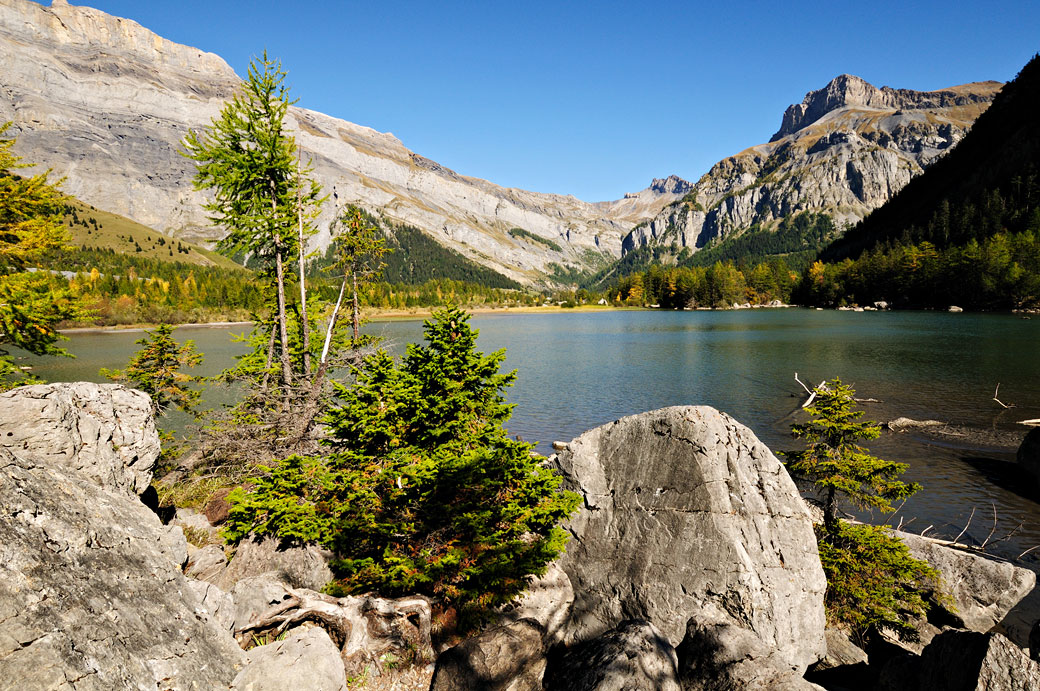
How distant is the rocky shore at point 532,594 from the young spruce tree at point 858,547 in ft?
1.81

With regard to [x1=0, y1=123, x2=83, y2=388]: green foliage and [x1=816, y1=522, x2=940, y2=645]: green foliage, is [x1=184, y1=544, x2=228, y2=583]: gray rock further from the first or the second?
[x1=816, y1=522, x2=940, y2=645]: green foliage

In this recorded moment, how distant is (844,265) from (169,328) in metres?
188

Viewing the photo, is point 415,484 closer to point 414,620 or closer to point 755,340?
point 414,620

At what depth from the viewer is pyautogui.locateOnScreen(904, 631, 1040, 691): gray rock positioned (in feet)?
22.6

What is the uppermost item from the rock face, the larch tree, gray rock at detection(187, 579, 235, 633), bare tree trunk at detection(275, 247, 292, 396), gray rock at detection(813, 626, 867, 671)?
the larch tree

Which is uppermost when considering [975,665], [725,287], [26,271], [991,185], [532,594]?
[991,185]

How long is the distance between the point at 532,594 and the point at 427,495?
10.8 ft

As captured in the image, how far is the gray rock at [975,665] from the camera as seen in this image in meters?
6.88

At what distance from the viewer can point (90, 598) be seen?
5.16 meters

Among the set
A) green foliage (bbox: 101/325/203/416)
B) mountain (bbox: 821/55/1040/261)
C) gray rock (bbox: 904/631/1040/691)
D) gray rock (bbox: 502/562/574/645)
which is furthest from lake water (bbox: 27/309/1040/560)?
mountain (bbox: 821/55/1040/261)

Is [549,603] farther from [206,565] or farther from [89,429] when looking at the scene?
→ [89,429]

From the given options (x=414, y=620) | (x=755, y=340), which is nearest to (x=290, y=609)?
(x=414, y=620)

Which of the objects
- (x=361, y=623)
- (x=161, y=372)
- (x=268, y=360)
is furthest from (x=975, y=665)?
(x=161, y=372)

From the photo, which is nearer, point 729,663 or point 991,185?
point 729,663
